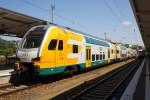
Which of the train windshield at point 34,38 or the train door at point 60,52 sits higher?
the train windshield at point 34,38

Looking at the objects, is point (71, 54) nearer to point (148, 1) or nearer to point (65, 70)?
point (65, 70)

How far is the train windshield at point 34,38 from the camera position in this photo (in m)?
13.9

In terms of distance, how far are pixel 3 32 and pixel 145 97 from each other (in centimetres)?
1623

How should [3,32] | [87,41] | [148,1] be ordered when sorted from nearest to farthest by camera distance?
[148,1]
[87,41]
[3,32]

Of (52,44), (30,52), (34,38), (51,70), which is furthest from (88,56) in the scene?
(30,52)

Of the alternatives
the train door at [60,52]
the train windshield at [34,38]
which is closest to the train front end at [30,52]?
the train windshield at [34,38]

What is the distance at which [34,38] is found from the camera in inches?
563

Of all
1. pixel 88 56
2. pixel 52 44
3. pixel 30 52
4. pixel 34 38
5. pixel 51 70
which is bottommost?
pixel 51 70

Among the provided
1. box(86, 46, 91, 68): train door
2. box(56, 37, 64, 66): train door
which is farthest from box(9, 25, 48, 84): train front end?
box(86, 46, 91, 68): train door

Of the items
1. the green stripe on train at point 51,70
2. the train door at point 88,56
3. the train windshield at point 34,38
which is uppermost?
the train windshield at point 34,38

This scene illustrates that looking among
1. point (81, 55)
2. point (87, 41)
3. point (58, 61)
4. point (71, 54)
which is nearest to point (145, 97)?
point (58, 61)

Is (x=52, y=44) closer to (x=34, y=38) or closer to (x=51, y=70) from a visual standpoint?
(x=34, y=38)

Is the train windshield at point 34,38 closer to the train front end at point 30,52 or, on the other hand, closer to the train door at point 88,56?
the train front end at point 30,52

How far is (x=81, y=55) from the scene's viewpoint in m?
18.8
